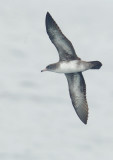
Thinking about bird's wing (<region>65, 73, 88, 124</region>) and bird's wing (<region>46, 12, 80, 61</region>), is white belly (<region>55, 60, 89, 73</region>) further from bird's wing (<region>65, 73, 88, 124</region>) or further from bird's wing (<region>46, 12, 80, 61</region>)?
bird's wing (<region>65, 73, 88, 124</region>)

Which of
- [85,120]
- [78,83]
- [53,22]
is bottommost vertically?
[85,120]

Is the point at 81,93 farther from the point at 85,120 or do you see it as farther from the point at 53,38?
the point at 53,38

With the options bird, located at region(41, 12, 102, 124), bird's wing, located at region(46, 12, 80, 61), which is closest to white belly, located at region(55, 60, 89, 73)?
bird, located at region(41, 12, 102, 124)

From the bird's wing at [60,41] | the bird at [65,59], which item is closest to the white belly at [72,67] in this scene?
the bird at [65,59]

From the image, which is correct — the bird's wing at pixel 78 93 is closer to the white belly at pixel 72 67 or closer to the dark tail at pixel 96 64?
the white belly at pixel 72 67

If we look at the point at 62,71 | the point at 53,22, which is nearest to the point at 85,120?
the point at 62,71
